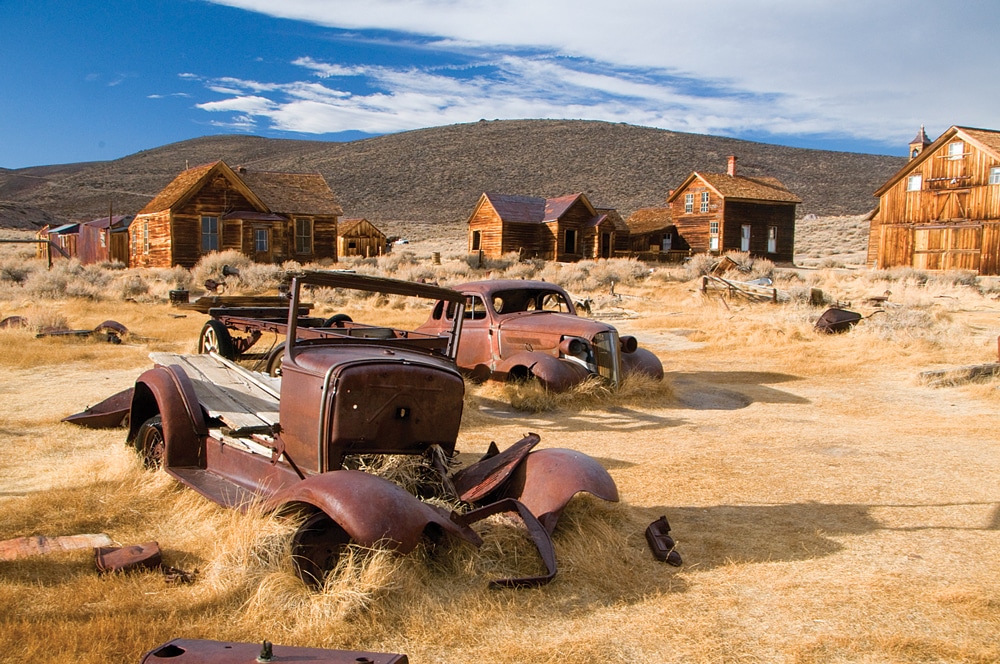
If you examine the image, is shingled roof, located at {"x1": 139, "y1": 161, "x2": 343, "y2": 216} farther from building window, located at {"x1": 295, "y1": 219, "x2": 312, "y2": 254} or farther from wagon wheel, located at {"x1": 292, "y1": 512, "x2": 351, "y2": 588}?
wagon wheel, located at {"x1": 292, "y1": 512, "x2": 351, "y2": 588}

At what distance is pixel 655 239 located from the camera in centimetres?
4722

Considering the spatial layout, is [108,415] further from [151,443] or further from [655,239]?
[655,239]

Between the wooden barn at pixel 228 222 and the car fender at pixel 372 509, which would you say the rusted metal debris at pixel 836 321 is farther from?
the wooden barn at pixel 228 222

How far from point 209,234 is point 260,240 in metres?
2.09

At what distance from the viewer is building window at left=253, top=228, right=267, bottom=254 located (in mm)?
32781

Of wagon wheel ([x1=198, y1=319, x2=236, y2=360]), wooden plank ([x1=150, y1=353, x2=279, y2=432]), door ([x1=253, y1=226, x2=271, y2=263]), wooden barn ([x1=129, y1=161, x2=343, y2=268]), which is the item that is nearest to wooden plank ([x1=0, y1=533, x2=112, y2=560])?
wooden plank ([x1=150, y1=353, x2=279, y2=432])

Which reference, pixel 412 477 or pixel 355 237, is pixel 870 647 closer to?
pixel 412 477

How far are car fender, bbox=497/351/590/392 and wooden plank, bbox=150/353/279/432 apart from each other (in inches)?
141

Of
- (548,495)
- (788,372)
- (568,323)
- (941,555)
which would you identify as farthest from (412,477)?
(788,372)

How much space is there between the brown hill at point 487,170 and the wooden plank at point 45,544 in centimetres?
6716

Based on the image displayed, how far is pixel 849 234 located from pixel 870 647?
62.7 meters

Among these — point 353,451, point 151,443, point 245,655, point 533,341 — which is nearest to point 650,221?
point 533,341

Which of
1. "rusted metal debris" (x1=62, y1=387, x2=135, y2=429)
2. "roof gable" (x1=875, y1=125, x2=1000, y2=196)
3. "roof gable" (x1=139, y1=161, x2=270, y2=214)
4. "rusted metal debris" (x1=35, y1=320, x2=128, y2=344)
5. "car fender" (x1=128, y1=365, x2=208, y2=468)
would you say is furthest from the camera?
"roof gable" (x1=875, y1=125, x2=1000, y2=196)

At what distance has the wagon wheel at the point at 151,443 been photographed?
6000 mm
